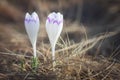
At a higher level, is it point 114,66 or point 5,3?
point 5,3

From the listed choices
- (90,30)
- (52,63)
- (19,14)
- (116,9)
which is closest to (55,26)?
(52,63)

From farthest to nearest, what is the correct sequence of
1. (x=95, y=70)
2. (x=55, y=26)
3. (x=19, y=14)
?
1. (x=19, y=14)
2. (x=95, y=70)
3. (x=55, y=26)

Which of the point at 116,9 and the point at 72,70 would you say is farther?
the point at 116,9

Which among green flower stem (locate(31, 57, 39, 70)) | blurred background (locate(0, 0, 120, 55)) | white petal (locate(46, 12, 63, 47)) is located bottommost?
green flower stem (locate(31, 57, 39, 70))

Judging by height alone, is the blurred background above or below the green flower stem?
above

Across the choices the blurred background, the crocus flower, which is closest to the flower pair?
the crocus flower

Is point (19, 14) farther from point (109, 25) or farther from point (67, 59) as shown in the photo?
point (67, 59)

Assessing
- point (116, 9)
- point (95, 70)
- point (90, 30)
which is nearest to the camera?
point (95, 70)

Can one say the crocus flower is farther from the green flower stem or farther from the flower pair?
the green flower stem

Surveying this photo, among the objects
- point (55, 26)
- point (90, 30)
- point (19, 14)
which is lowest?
point (55, 26)
